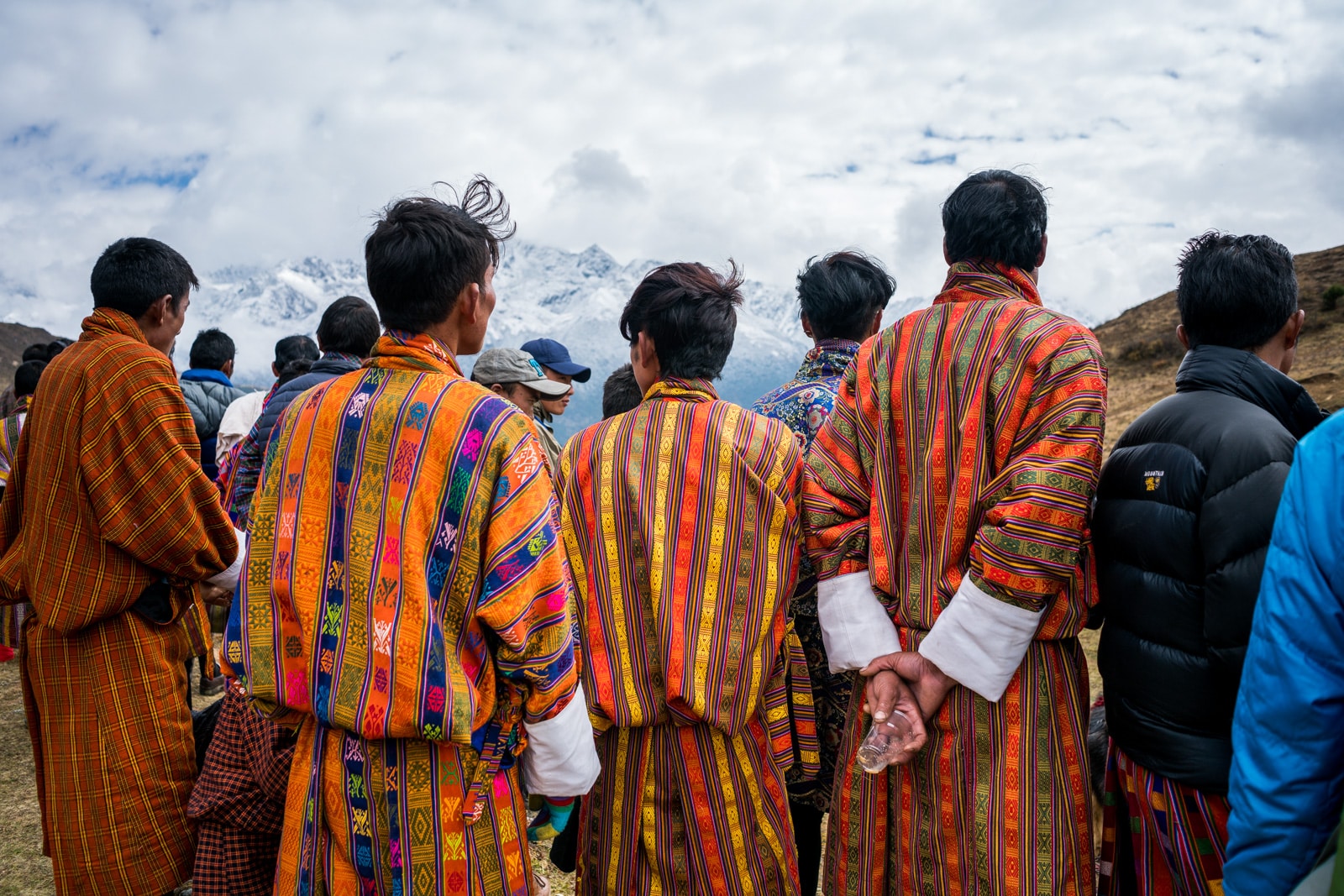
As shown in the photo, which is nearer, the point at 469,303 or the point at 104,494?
the point at 469,303

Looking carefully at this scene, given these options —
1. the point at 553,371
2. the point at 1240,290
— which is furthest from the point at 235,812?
the point at 1240,290

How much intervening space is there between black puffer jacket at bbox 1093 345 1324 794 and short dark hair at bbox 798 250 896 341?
1127 mm

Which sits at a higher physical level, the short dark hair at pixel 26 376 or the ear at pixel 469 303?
the short dark hair at pixel 26 376

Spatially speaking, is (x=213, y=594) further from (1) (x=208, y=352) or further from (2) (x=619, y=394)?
(1) (x=208, y=352)

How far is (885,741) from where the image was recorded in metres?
2.13

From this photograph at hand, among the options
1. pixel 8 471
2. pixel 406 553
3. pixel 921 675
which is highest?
pixel 8 471

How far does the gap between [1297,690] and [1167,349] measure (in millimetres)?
27622

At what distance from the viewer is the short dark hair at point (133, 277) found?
9.44 feet

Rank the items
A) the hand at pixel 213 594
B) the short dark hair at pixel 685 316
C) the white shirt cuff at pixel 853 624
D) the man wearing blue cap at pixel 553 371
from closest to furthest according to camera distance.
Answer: the white shirt cuff at pixel 853 624, the short dark hair at pixel 685 316, the hand at pixel 213 594, the man wearing blue cap at pixel 553 371

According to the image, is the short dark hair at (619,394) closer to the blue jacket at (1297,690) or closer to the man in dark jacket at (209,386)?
the man in dark jacket at (209,386)

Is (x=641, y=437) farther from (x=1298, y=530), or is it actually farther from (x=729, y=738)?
(x=1298, y=530)

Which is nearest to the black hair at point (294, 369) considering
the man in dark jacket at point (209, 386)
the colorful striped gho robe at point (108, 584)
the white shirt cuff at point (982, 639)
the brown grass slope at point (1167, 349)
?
the man in dark jacket at point (209, 386)

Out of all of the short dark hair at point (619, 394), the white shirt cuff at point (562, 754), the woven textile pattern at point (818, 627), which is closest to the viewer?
the white shirt cuff at point (562, 754)

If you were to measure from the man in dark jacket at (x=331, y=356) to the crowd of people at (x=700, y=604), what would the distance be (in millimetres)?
569
